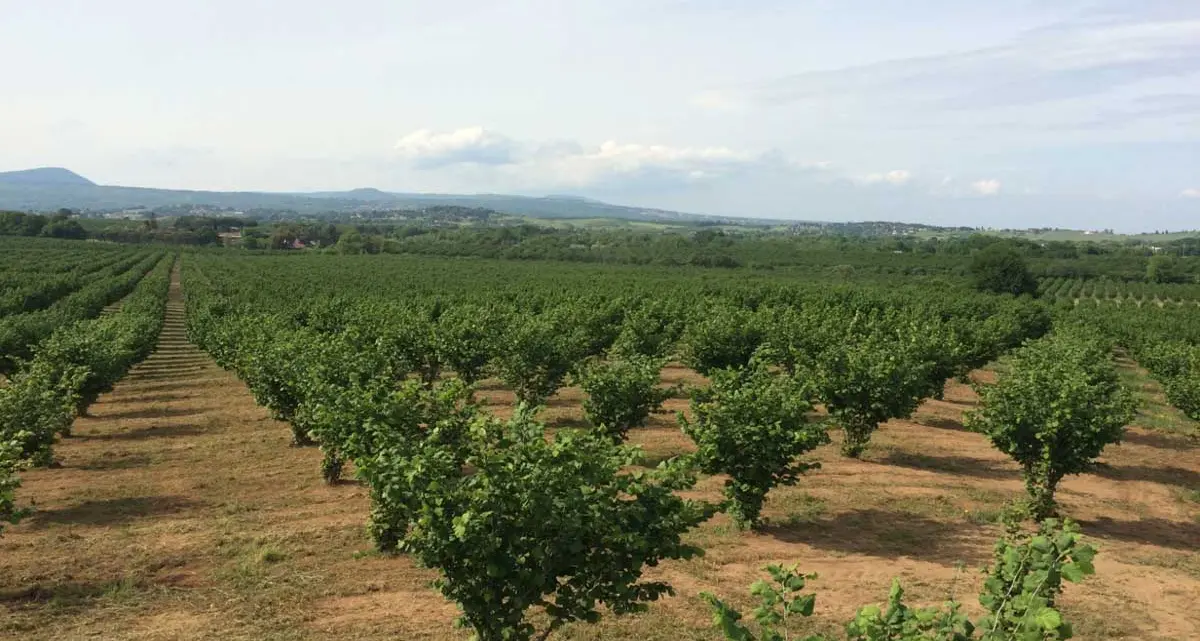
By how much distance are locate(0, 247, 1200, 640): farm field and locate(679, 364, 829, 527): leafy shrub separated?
98cm

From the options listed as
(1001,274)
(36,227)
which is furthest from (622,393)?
(36,227)

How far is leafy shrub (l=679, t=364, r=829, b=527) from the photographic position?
12289mm

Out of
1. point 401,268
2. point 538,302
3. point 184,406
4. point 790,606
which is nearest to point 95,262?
point 401,268

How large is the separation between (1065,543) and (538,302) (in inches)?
1545

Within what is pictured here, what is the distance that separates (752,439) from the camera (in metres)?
12.3

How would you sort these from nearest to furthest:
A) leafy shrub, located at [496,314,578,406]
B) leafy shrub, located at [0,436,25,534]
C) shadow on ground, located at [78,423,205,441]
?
leafy shrub, located at [0,436,25,534] → shadow on ground, located at [78,423,205,441] → leafy shrub, located at [496,314,578,406]

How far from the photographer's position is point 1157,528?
1462 centimetres

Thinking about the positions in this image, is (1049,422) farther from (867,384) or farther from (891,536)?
(867,384)

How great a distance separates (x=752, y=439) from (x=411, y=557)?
580 cm

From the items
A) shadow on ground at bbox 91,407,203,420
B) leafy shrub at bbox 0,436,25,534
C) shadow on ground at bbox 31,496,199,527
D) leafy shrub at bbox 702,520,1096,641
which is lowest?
shadow on ground at bbox 91,407,203,420

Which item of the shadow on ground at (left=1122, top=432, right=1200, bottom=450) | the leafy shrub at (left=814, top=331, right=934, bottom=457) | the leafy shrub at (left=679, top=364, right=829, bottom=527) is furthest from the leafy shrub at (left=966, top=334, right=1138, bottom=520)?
the shadow on ground at (left=1122, top=432, right=1200, bottom=450)

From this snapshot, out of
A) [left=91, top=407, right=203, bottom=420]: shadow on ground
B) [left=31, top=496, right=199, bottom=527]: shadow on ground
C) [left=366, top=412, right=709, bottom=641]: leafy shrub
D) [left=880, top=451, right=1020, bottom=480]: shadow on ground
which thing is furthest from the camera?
[left=91, top=407, right=203, bottom=420]: shadow on ground

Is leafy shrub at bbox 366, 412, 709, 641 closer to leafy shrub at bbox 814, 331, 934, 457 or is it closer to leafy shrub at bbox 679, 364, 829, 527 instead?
leafy shrub at bbox 679, 364, 829, 527

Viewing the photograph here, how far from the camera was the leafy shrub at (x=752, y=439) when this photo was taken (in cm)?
1229
